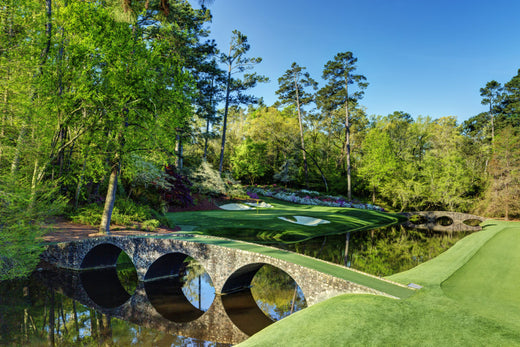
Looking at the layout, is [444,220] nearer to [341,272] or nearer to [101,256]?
[341,272]

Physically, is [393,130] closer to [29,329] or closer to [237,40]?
[237,40]

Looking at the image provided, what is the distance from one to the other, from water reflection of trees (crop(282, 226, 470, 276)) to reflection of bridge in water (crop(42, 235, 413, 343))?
6.59 meters

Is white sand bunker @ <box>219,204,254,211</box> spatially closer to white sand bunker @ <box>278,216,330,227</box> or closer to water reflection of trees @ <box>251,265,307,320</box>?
white sand bunker @ <box>278,216,330,227</box>

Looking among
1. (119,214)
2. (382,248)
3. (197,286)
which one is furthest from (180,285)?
(382,248)

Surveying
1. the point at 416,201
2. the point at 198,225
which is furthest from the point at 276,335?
the point at 416,201

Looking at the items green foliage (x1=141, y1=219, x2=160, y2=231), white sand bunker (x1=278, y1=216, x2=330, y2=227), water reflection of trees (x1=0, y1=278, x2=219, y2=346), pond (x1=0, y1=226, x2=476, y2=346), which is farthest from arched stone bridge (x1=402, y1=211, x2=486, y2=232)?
water reflection of trees (x1=0, y1=278, x2=219, y2=346)

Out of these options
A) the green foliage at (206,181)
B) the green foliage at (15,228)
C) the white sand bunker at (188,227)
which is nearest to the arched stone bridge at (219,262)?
the green foliage at (15,228)

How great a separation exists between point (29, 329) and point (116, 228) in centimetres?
810

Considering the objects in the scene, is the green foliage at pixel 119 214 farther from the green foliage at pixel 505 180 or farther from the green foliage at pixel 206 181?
the green foliage at pixel 505 180

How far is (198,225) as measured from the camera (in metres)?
21.0

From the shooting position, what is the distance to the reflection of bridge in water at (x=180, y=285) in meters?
9.26

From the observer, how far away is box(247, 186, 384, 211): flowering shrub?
3838 cm

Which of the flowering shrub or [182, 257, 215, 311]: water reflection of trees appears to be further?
the flowering shrub

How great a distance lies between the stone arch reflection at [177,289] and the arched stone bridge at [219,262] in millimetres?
62
